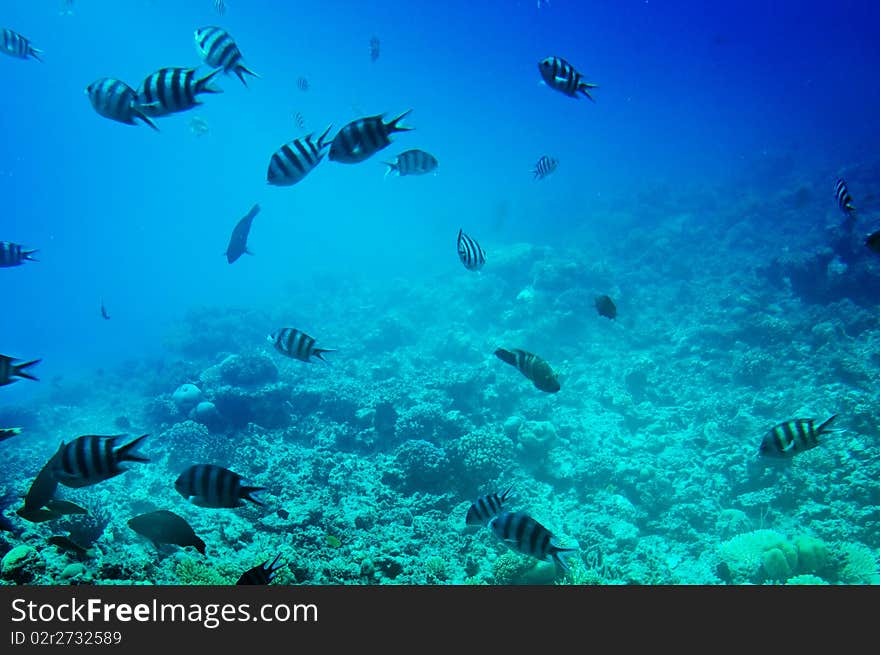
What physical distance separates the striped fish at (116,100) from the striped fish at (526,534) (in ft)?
15.1

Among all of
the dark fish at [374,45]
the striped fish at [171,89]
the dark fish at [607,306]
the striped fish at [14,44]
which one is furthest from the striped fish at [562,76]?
the dark fish at [374,45]

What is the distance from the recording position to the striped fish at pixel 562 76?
14.4 feet

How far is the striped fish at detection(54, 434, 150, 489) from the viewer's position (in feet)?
8.98

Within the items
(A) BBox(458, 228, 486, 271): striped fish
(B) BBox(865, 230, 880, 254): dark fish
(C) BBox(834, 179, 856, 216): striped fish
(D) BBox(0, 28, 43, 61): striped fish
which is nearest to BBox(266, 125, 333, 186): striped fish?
(A) BBox(458, 228, 486, 271): striped fish

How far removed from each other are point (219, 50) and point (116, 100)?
1208mm

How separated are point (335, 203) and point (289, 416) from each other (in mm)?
122512

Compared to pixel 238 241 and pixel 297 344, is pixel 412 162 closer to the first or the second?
pixel 297 344

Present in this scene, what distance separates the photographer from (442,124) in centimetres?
8369

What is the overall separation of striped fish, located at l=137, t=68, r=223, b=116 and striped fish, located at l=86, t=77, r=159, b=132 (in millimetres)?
102

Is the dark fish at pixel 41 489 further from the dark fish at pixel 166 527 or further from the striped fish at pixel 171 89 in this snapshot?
the striped fish at pixel 171 89

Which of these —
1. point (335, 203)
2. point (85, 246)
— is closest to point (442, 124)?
point (335, 203)

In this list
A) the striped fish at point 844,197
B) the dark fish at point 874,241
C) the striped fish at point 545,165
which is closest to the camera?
the dark fish at point 874,241

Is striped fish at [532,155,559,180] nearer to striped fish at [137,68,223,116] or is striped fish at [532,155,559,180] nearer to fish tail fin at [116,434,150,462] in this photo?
striped fish at [137,68,223,116]
